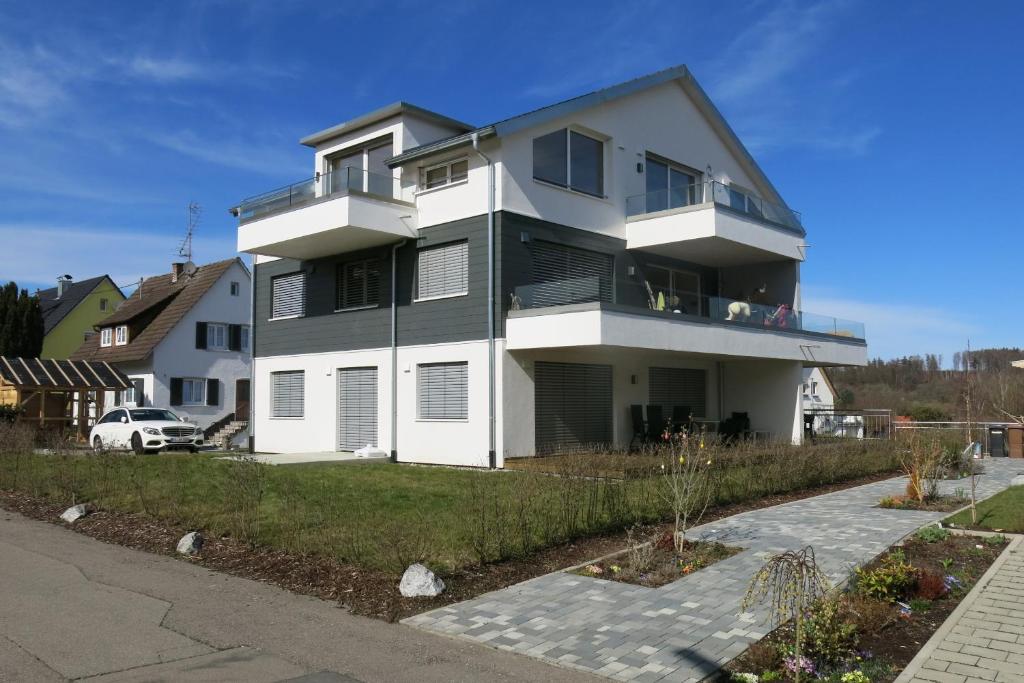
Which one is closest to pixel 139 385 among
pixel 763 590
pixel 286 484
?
pixel 286 484

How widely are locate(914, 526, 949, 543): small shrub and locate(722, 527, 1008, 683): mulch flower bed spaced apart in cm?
93

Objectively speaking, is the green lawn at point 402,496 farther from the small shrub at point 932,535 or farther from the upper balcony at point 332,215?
the upper balcony at point 332,215

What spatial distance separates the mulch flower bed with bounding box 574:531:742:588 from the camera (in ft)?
26.7

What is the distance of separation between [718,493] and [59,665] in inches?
369

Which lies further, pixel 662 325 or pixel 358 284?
pixel 358 284

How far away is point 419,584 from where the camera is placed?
24.6 ft

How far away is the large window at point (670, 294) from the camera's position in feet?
64.9

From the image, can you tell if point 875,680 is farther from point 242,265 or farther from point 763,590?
point 242,265

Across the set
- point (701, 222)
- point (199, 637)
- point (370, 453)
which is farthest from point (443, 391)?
point (199, 637)

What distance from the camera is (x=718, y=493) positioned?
12.6 meters

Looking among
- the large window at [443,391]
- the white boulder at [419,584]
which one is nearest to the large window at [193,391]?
the large window at [443,391]

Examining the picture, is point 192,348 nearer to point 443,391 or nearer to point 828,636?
point 443,391

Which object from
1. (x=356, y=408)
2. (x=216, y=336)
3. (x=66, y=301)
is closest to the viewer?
(x=356, y=408)

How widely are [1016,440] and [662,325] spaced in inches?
581
